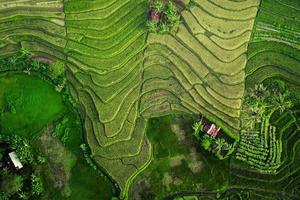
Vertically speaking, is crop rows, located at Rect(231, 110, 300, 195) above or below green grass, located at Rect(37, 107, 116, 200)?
below

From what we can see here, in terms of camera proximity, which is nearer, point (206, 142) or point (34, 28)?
point (206, 142)

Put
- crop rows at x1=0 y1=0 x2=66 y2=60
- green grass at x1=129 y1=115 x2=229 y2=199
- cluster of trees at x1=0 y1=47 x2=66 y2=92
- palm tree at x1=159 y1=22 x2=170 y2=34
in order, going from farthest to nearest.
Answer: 1. crop rows at x1=0 y1=0 x2=66 y2=60
2. palm tree at x1=159 y1=22 x2=170 y2=34
3. cluster of trees at x1=0 y1=47 x2=66 y2=92
4. green grass at x1=129 y1=115 x2=229 y2=199

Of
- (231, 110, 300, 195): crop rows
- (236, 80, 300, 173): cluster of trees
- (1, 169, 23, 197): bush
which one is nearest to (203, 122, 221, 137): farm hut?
(236, 80, 300, 173): cluster of trees

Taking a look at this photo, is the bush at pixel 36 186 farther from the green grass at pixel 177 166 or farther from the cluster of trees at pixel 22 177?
the green grass at pixel 177 166

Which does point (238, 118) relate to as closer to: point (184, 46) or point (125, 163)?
point (184, 46)

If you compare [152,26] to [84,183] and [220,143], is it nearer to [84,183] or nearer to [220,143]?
[220,143]

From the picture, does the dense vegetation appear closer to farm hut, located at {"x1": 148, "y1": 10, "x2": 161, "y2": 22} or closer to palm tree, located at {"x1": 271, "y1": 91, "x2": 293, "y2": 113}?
farm hut, located at {"x1": 148, "y1": 10, "x2": 161, "y2": 22}

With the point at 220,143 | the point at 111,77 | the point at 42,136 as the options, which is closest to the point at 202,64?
the point at 220,143

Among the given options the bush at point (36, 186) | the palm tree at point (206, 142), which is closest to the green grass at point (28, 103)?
the bush at point (36, 186)
